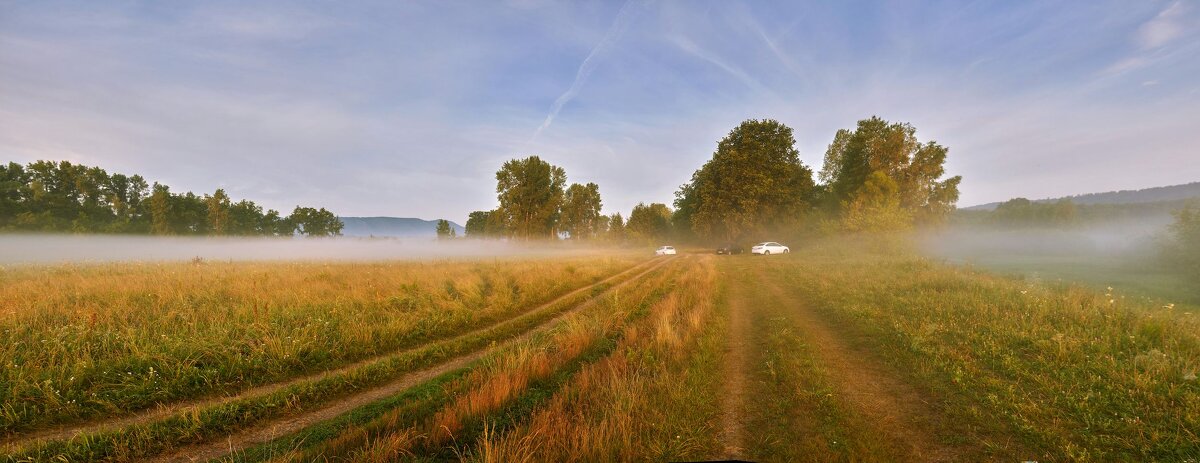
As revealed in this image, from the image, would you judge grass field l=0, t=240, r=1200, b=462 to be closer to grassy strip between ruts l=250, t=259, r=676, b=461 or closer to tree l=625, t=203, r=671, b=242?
grassy strip between ruts l=250, t=259, r=676, b=461

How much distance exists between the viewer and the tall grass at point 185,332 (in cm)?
555

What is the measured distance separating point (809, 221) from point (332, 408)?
186ft

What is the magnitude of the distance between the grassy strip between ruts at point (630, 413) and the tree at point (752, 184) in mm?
42133

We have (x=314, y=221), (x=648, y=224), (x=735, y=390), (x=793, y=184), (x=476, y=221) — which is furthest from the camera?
(x=476, y=221)

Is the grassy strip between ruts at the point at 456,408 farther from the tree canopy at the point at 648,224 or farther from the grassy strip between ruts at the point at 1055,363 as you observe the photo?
the tree canopy at the point at 648,224

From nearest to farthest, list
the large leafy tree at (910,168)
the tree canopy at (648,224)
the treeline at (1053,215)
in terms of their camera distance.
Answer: the large leafy tree at (910,168)
the treeline at (1053,215)
the tree canopy at (648,224)

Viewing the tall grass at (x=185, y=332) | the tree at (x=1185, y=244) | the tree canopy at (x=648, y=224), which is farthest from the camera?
the tree canopy at (x=648, y=224)

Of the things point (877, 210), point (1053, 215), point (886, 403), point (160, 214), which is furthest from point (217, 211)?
point (1053, 215)

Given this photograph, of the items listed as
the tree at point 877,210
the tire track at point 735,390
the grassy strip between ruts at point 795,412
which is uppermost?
the tree at point 877,210

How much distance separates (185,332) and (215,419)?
4272mm

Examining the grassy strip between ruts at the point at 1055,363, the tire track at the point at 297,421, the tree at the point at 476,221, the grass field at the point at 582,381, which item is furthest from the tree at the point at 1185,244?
the tree at the point at 476,221

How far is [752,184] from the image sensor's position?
4628cm

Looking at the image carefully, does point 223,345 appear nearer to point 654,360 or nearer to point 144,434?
point 144,434

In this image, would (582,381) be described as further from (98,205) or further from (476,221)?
(476,221)
